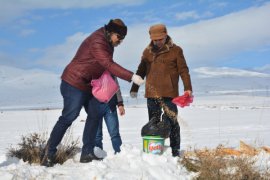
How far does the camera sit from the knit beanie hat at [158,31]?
526 centimetres

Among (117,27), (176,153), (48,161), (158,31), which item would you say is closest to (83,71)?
(117,27)

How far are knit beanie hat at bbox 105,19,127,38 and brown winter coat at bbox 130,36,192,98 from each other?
0.83 metres

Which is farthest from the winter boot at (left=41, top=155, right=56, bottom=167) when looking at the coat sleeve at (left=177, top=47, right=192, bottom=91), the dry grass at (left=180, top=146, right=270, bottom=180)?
the coat sleeve at (left=177, top=47, right=192, bottom=91)

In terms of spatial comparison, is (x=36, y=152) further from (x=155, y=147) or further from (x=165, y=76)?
(x=165, y=76)

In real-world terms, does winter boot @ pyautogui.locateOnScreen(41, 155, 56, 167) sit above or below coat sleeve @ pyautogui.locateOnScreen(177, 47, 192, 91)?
below

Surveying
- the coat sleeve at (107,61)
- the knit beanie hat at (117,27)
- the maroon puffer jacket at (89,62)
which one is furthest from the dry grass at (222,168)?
the knit beanie hat at (117,27)

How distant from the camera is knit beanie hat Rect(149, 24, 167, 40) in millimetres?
5258

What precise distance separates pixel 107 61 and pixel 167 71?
110cm

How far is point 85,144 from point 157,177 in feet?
3.97

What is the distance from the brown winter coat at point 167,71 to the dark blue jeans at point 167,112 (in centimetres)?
8

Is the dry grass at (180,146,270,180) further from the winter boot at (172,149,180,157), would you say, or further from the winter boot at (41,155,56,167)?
the winter boot at (41,155,56,167)

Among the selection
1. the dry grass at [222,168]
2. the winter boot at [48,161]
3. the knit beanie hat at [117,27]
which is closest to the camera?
the dry grass at [222,168]

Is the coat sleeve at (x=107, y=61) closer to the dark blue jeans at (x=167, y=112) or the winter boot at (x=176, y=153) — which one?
the dark blue jeans at (x=167, y=112)

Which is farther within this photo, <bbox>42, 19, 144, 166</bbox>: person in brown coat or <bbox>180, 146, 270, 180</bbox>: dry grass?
<bbox>42, 19, 144, 166</bbox>: person in brown coat
